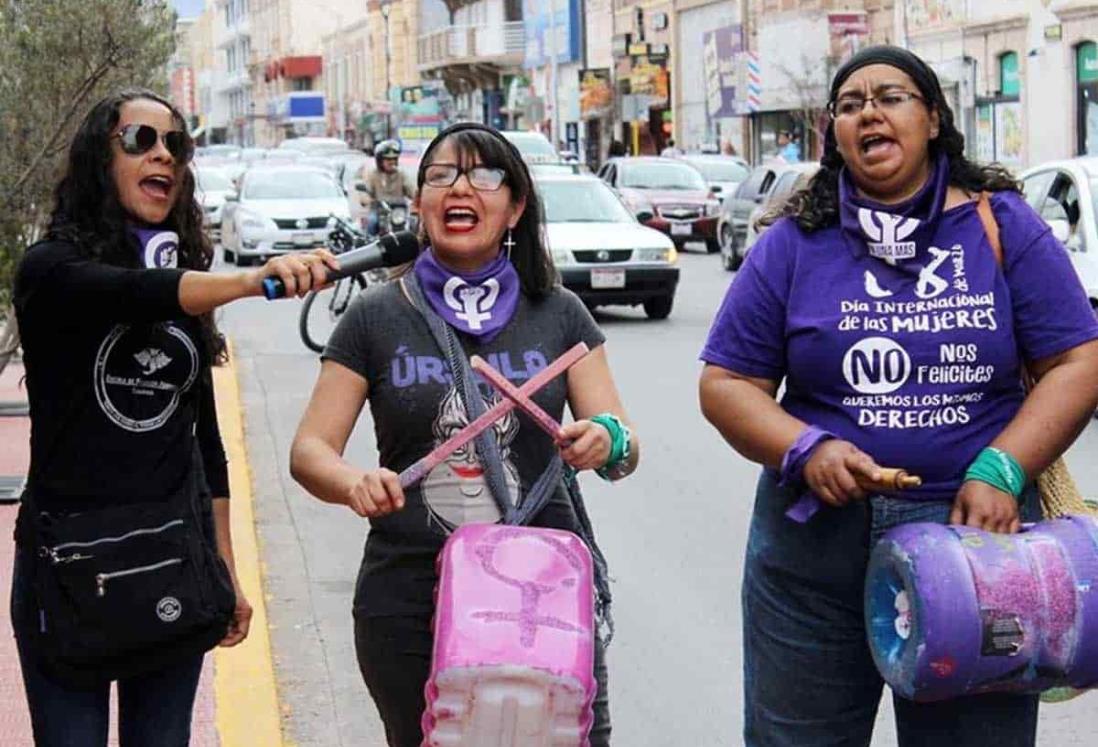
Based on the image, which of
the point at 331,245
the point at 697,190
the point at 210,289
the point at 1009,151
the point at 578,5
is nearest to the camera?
the point at 210,289

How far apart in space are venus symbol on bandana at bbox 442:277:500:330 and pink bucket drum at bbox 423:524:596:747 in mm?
571

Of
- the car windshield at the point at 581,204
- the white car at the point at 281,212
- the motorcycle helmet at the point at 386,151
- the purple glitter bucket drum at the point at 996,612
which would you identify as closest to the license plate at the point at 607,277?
the car windshield at the point at 581,204

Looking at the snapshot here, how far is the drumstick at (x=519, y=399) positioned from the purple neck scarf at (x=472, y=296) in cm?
18

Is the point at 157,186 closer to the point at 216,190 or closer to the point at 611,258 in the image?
the point at 611,258

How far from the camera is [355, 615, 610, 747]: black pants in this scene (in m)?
3.80

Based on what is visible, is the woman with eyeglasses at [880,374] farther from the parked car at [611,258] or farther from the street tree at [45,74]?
the parked car at [611,258]

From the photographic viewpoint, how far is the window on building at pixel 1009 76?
36.8 meters

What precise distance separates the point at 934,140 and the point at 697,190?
2955 cm

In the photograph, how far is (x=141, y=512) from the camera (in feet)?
12.1

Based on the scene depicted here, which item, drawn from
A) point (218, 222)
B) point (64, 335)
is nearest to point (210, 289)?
point (64, 335)

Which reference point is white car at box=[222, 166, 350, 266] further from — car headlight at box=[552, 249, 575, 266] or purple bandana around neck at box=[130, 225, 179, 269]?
purple bandana around neck at box=[130, 225, 179, 269]

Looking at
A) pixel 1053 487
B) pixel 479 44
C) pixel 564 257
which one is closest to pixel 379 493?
pixel 1053 487

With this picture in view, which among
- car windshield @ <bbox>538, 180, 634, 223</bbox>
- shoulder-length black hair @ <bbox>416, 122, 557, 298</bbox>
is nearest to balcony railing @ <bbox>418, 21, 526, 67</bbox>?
car windshield @ <bbox>538, 180, 634, 223</bbox>

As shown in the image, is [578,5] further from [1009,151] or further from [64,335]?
[64,335]
